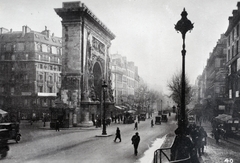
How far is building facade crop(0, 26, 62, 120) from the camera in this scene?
5825cm

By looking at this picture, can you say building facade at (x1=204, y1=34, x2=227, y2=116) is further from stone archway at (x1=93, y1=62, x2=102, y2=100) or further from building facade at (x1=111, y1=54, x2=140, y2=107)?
building facade at (x1=111, y1=54, x2=140, y2=107)

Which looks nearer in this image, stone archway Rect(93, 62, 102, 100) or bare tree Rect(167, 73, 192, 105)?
stone archway Rect(93, 62, 102, 100)

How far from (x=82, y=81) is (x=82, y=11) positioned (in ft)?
29.2

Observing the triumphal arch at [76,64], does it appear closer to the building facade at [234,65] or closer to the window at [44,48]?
the building facade at [234,65]

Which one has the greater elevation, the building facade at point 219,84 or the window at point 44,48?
the window at point 44,48

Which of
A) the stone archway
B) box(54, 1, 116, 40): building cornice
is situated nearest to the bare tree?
the stone archway

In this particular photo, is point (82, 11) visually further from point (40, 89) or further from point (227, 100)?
point (40, 89)

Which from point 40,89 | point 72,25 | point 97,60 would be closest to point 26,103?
point 40,89

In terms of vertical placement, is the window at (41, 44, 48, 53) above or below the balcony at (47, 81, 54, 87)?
above

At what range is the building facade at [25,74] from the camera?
58.2 meters

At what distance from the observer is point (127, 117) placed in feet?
147

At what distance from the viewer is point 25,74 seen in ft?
199

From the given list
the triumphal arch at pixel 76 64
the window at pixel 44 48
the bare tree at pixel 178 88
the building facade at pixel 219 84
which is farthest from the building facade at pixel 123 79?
the triumphal arch at pixel 76 64

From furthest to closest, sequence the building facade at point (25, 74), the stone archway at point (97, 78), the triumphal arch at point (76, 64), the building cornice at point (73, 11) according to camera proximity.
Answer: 1. the building facade at point (25, 74)
2. the stone archway at point (97, 78)
3. the triumphal arch at point (76, 64)
4. the building cornice at point (73, 11)
